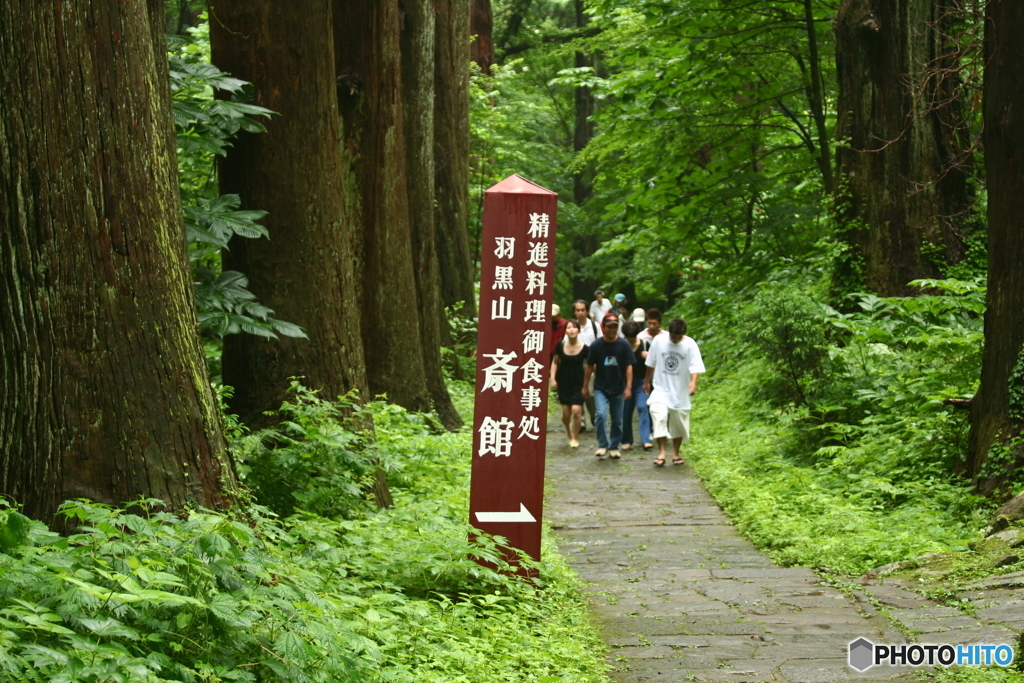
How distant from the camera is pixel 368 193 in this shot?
36.6 feet

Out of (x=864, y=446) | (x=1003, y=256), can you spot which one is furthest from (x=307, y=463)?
(x=864, y=446)

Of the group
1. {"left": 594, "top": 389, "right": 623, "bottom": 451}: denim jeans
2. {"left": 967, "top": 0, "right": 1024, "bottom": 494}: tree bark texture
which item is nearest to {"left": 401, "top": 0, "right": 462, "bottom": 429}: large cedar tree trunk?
{"left": 594, "top": 389, "right": 623, "bottom": 451}: denim jeans

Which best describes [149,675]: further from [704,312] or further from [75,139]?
[704,312]

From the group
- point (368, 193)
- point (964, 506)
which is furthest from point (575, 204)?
point (964, 506)

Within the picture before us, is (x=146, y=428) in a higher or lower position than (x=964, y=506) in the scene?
higher

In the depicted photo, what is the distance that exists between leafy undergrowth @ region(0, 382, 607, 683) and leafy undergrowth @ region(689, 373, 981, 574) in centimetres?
280

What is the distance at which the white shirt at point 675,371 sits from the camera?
13.3 m

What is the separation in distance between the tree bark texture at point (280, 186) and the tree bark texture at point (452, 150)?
33.1ft

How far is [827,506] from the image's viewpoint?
9.91 m

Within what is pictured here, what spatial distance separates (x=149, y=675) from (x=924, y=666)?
4.06 metres

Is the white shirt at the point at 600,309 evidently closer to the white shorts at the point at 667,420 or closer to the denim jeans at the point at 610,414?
the denim jeans at the point at 610,414

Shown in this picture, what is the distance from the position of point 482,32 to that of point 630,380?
15.7 m

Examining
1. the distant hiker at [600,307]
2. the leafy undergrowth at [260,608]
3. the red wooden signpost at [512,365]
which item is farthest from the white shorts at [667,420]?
the distant hiker at [600,307]

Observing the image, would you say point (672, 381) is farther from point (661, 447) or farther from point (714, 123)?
point (714, 123)
